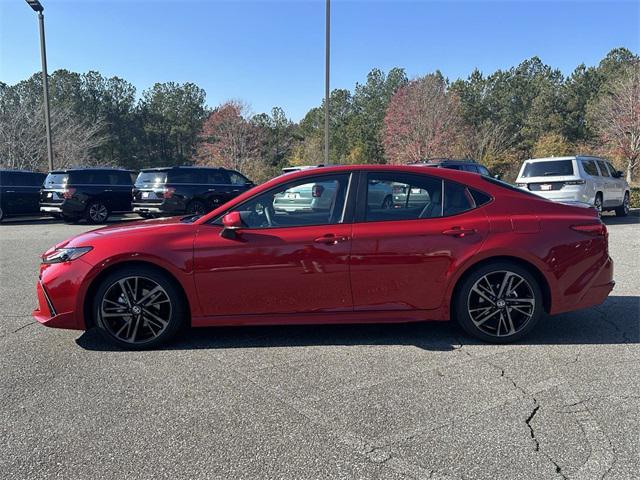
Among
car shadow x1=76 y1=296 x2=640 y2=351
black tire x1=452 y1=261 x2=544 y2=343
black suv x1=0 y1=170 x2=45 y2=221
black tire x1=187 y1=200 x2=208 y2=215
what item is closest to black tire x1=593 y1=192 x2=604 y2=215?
car shadow x1=76 y1=296 x2=640 y2=351

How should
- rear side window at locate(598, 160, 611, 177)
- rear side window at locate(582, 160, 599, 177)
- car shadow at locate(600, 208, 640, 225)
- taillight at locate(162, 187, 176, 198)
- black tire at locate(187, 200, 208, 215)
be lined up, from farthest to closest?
black tire at locate(187, 200, 208, 215) → taillight at locate(162, 187, 176, 198) → car shadow at locate(600, 208, 640, 225) → rear side window at locate(598, 160, 611, 177) → rear side window at locate(582, 160, 599, 177)

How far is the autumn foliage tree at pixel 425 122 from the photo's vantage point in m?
34.3

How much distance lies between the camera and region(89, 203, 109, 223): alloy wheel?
15867 mm

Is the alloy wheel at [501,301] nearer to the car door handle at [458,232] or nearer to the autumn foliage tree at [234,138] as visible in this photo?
the car door handle at [458,232]

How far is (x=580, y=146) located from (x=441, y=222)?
41841 millimetres

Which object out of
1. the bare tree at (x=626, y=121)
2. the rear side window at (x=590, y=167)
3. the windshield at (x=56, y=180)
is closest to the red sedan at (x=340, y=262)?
the rear side window at (x=590, y=167)

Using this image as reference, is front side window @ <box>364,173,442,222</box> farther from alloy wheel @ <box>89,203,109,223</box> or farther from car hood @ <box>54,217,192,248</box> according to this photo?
alloy wheel @ <box>89,203,109,223</box>

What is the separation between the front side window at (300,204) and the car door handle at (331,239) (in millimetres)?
145

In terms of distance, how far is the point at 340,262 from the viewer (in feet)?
13.3

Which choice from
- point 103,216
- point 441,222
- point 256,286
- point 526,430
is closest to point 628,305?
point 441,222

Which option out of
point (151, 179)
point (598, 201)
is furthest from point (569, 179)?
point (151, 179)

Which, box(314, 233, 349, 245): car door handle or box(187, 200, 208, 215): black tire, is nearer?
box(314, 233, 349, 245): car door handle

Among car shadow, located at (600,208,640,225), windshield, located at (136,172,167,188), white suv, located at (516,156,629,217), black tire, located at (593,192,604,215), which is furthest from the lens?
windshield, located at (136,172,167,188)

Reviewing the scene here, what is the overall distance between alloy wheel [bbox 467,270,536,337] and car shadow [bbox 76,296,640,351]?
0.21 metres
